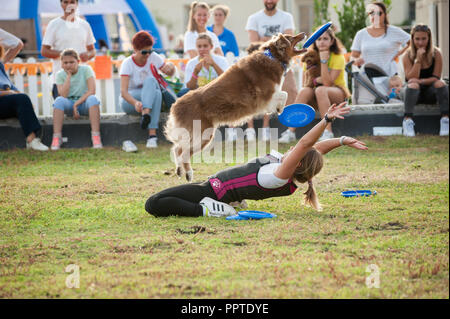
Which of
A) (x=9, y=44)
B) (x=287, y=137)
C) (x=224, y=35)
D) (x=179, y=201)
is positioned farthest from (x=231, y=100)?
(x=9, y=44)

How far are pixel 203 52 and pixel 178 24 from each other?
63.8 ft

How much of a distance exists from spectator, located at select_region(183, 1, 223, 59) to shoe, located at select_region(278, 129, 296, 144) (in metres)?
1.49

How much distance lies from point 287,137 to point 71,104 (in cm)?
280

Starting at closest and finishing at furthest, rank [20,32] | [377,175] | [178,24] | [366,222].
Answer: [366,222]
[377,175]
[20,32]
[178,24]

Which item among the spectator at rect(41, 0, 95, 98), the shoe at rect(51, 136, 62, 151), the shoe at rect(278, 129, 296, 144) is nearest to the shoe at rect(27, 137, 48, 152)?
the shoe at rect(51, 136, 62, 151)

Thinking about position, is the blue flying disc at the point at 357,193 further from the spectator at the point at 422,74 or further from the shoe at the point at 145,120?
the shoe at the point at 145,120

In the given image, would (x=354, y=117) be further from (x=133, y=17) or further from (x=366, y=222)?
(x=133, y=17)

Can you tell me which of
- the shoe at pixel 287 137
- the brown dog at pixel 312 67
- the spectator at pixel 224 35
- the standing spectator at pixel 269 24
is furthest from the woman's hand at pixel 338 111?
the spectator at pixel 224 35

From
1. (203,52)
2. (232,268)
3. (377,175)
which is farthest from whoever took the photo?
(203,52)

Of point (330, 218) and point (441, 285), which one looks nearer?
point (441, 285)

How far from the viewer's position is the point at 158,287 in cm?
279

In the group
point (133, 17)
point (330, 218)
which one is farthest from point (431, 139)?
point (133, 17)

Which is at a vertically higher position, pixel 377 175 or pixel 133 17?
pixel 133 17

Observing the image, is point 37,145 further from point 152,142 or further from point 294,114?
point 294,114
